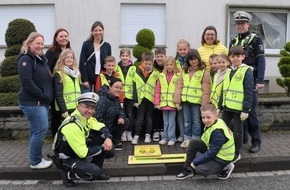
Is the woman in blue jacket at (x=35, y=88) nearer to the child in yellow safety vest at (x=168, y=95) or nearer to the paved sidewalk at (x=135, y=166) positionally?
the paved sidewalk at (x=135, y=166)

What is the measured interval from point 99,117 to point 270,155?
270 centimetres

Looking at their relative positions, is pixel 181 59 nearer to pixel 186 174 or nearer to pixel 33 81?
pixel 186 174

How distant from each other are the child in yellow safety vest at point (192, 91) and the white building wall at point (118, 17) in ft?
20.7

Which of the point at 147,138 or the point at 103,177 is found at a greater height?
the point at 147,138

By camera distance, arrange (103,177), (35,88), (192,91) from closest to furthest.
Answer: (35,88)
(103,177)
(192,91)

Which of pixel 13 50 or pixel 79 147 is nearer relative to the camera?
pixel 79 147

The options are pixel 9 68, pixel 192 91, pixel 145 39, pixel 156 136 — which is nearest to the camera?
pixel 192 91

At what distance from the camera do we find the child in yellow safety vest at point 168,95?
607 centimetres

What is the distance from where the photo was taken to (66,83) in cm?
549

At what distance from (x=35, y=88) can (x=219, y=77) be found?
2.72 m

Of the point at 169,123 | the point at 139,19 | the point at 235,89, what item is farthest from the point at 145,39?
the point at 235,89

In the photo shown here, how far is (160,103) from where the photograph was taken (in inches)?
243

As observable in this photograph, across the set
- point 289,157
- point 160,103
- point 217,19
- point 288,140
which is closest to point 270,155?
point 289,157

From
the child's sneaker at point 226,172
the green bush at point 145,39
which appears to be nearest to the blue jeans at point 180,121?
the child's sneaker at point 226,172
